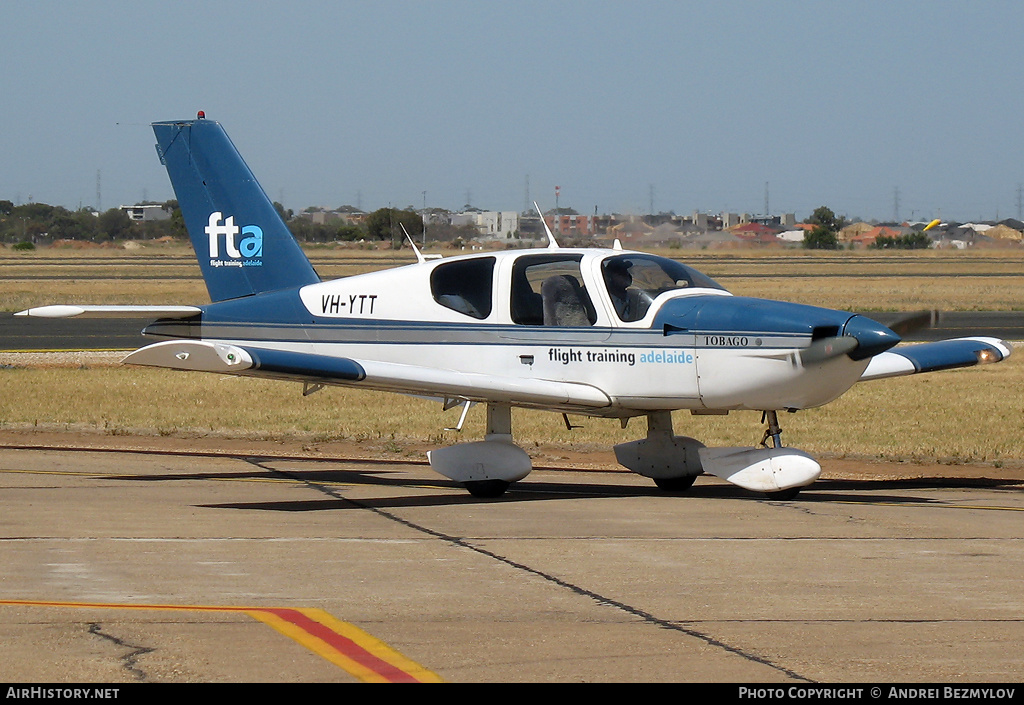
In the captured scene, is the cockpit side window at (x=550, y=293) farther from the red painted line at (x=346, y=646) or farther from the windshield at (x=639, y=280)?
the red painted line at (x=346, y=646)

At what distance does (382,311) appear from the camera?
1264 centimetres

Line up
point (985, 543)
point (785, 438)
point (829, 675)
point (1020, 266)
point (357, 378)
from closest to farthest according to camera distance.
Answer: point (829, 675) → point (985, 543) → point (357, 378) → point (785, 438) → point (1020, 266)

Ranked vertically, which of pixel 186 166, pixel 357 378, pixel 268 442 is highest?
pixel 186 166

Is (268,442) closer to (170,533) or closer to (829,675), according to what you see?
(170,533)

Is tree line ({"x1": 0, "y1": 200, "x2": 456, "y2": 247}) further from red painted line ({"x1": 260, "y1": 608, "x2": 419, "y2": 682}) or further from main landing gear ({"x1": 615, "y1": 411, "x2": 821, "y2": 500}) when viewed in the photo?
red painted line ({"x1": 260, "y1": 608, "x2": 419, "y2": 682})

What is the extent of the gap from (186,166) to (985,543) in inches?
352

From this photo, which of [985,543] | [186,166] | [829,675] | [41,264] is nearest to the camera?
[829,675]

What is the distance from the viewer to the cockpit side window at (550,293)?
38.8 feet

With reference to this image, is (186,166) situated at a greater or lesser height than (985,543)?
greater

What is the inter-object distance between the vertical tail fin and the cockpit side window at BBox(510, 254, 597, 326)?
278 centimetres

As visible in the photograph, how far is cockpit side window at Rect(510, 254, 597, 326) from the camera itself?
11828 mm

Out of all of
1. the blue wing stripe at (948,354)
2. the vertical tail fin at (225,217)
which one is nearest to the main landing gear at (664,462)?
the blue wing stripe at (948,354)

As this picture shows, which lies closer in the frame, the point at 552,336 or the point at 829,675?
the point at 829,675
